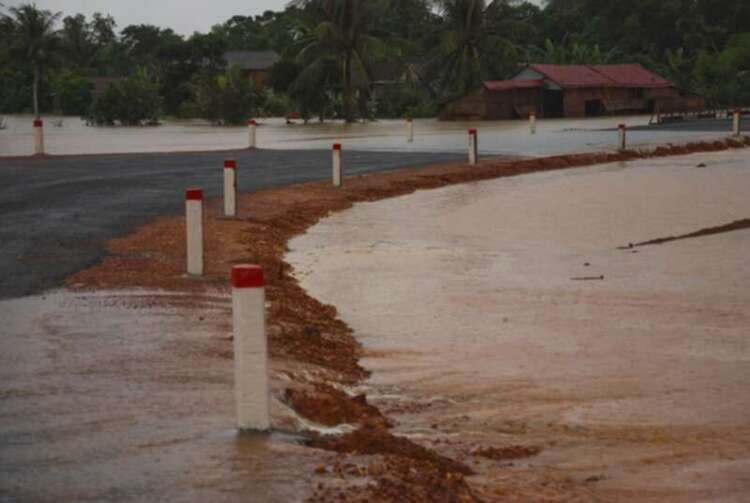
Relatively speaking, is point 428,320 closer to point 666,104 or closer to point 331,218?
point 331,218

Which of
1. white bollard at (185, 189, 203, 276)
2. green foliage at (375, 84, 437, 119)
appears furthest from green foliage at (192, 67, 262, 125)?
white bollard at (185, 189, 203, 276)

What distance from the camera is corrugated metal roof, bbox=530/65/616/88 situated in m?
84.5

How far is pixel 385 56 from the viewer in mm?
80500

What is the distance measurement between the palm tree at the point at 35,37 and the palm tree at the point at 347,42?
36032mm

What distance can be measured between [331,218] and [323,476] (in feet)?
54.4

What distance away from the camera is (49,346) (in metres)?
9.31

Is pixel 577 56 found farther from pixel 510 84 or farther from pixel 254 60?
pixel 254 60

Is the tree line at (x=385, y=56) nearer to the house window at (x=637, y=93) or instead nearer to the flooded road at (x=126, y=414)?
the house window at (x=637, y=93)

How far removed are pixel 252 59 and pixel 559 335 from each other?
127353 mm

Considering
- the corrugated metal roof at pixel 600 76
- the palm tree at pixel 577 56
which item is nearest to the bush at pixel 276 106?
the palm tree at pixel 577 56

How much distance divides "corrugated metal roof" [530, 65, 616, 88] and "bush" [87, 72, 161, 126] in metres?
24.7

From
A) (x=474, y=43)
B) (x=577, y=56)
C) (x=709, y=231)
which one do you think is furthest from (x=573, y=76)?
(x=709, y=231)

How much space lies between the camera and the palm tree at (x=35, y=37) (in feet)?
355

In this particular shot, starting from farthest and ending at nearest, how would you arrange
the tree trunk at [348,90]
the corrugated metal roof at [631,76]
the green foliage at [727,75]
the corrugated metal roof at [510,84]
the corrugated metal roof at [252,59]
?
the corrugated metal roof at [252,59]
the corrugated metal roof at [631,76]
the green foliage at [727,75]
the corrugated metal roof at [510,84]
the tree trunk at [348,90]
